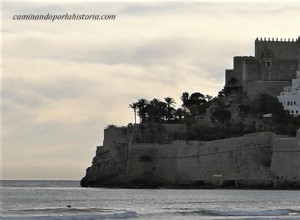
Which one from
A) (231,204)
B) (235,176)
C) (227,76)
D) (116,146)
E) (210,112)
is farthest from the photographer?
(227,76)

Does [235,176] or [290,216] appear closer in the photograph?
[290,216]

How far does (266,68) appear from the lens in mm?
87250

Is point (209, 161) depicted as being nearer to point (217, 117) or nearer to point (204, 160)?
point (204, 160)

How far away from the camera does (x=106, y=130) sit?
7994 centimetres

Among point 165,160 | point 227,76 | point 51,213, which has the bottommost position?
point 51,213

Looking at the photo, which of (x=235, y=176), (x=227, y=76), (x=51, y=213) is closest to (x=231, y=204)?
(x=51, y=213)

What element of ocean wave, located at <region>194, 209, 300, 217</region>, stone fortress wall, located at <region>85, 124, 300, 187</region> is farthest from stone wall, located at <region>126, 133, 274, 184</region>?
ocean wave, located at <region>194, 209, 300, 217</region>

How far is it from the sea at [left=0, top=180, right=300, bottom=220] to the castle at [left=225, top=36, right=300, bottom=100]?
1760 centimetres

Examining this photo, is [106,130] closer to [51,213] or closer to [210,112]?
[210,112]

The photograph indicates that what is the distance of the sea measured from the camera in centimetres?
4466

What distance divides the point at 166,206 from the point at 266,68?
122ft

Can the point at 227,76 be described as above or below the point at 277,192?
above

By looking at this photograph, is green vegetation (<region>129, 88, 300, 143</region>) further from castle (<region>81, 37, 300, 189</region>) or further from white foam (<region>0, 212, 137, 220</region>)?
white foam (<region>0, 212, 137, 220</region>)

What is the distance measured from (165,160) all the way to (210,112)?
374 inches
